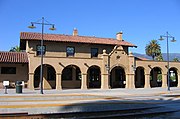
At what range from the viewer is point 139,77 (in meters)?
41.3

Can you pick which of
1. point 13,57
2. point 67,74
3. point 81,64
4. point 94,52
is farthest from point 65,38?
point 13,57

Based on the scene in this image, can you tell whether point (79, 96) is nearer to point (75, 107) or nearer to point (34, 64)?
point (75, 107)

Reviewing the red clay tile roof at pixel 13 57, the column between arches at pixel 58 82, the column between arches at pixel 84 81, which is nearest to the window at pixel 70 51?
the column between arches at pixel 84 81

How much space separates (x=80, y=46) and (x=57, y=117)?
2664 centimetres

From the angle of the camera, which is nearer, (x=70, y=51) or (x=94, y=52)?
(x=70, y=51)

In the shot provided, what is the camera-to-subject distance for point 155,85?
4306cm

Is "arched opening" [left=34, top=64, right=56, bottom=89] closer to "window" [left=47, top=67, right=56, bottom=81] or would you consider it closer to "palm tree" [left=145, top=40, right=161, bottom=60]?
"window" [left=47, top=67, right=56, bottom=81]

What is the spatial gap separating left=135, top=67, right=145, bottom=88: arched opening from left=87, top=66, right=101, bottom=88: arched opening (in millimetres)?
6379

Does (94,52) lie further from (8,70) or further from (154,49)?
(154,49)

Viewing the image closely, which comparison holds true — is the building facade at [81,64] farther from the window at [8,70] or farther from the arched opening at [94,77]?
the window at [8,70]

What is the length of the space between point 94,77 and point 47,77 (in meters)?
7.18

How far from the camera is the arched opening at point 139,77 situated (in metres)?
41.0

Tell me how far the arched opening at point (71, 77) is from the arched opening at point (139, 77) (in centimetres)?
974

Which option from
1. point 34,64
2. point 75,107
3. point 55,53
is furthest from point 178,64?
point 75,107
